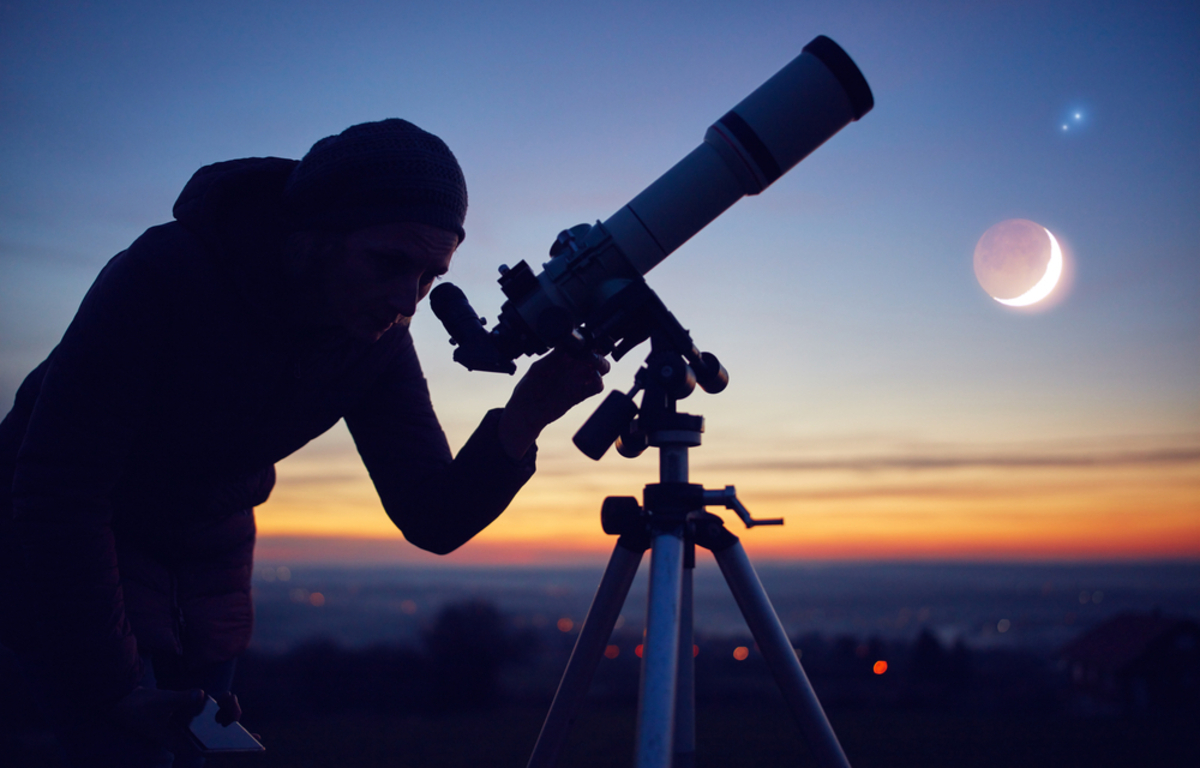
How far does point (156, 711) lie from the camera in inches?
52.9

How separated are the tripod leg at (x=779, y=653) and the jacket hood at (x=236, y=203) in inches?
55.7

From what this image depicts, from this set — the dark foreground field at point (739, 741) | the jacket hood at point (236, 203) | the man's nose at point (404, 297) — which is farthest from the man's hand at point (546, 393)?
the dark foreground field at point (739, 741)

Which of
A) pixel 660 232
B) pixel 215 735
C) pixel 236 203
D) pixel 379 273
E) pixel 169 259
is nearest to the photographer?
pixel 215 735

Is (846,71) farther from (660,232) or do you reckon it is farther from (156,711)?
(156,711)

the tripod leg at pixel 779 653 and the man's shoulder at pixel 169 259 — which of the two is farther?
the tripod leg at pixel 779 653

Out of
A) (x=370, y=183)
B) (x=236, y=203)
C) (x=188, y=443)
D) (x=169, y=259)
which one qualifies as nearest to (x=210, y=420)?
(x=188, y=443)

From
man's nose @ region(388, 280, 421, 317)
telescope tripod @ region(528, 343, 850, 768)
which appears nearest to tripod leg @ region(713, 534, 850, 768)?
telescope tripod @ region(528, 343, 850, 768)

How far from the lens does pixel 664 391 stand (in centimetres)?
187

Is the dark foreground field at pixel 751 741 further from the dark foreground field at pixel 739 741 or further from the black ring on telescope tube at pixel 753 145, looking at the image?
the black ring on telescope tube at pixel 753 145

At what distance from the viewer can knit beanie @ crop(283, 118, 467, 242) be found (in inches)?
62.8

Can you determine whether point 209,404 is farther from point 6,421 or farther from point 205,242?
point 6,421

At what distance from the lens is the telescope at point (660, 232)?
1943 millimetres

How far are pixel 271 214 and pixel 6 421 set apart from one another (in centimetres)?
82

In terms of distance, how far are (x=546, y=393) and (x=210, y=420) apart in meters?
0.81
